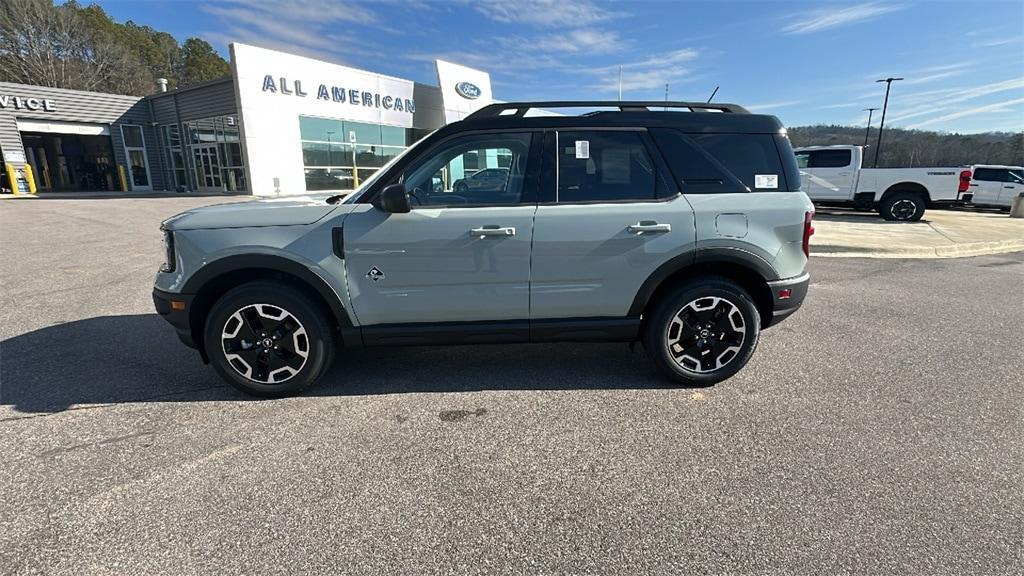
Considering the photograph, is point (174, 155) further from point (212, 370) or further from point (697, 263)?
point (697, 263)

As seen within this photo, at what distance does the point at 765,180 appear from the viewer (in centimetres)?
339


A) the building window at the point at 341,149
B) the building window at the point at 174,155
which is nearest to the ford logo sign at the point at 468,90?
the building window at the point at 341,149

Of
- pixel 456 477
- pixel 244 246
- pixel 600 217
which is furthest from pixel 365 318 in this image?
pixel 600 217

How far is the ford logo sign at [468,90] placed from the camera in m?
26.2

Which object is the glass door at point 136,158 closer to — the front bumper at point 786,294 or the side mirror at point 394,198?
the side mirror at point 394,198

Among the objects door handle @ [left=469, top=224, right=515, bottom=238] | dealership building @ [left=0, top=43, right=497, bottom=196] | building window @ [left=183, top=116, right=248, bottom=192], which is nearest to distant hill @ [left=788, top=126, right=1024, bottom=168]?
dealership building @ [left=0, top=43, right=497, bottom=196]

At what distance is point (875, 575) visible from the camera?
73.5 inches

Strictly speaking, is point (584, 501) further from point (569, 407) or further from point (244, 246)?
point (244, 246)

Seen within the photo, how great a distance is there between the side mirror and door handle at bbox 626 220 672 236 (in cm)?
149

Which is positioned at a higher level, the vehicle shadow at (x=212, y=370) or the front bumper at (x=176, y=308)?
the front bumper at (x=176, y=308)

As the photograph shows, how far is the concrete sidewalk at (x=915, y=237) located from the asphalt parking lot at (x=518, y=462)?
16.7 feet

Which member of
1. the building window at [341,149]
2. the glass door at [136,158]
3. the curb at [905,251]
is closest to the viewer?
the curb at [905,251]

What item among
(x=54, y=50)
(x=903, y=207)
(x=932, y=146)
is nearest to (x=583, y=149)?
(x=903, y=207)

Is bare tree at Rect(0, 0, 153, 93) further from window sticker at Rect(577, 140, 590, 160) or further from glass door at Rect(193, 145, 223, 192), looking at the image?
window sticker at Rect(577, 140, 590, 160)
